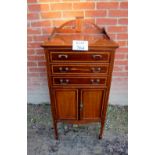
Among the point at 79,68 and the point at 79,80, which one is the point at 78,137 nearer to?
the point at 79,80

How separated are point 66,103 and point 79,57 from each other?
1.51 feet

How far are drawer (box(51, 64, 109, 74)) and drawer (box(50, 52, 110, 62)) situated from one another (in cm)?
4

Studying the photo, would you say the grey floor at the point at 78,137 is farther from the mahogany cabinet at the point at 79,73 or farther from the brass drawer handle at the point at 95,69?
the brass drawer handle at the point at 95,69

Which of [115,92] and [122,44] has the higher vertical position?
[122,44]

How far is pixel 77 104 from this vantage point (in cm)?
204

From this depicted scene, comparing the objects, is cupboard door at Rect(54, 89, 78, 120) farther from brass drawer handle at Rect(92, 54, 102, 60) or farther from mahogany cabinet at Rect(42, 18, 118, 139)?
brass drawer handle at Rect(92, 54, 102, 60)

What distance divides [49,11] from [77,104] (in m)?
0.98

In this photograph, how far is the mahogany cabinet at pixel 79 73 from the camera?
5.95 feet

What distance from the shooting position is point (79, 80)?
1918 millimetres

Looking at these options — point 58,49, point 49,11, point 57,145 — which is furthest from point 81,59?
point 57,145

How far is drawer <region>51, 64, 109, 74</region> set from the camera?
1855 mm

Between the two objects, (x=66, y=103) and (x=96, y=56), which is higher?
(x=96, y=56)

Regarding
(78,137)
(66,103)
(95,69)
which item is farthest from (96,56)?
(78,137)

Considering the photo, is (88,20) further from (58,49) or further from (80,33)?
(58,49)
